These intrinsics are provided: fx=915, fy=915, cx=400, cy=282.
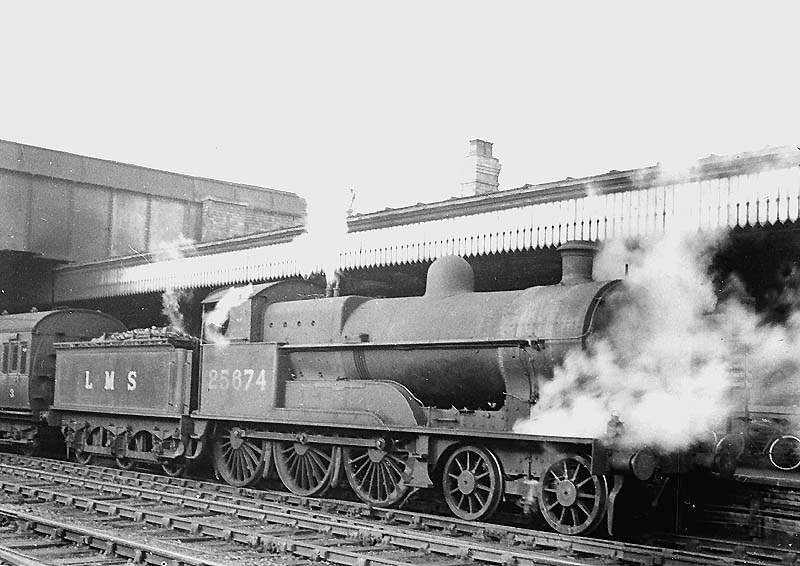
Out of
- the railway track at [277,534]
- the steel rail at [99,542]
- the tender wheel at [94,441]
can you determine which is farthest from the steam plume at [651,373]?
the tender wheel at [94,441]

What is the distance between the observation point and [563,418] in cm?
873

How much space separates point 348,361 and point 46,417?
7.57m

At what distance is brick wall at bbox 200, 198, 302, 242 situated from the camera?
2502 centimetres

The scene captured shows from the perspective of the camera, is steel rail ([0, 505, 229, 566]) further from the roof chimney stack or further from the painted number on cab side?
the roof chimney stack

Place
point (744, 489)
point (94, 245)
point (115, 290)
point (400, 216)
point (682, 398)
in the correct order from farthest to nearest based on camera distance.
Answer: point (94, 245) < point (115, 290) < point (400, 216) < point (744, 489) < point (682, 398)

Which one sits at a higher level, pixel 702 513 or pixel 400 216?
pixel 400 216

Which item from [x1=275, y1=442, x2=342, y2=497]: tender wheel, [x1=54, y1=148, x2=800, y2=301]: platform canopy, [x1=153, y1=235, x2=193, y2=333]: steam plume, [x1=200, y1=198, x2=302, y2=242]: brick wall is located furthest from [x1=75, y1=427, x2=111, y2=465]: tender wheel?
[x1=200, y1=198, x2=302, y2=242]: brick wall

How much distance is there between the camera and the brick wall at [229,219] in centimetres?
2502

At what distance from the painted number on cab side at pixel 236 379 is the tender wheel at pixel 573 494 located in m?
4.19

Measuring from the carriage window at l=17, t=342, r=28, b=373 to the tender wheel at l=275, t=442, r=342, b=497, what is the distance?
7206mm

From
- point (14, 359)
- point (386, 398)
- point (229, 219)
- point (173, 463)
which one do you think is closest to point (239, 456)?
point (173, 463)

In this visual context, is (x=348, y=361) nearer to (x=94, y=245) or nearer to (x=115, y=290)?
(x=115, y=290)

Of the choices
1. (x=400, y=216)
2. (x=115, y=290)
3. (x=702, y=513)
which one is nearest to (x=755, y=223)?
(x=702, y=513)

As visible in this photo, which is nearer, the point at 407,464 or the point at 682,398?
the point at 682,398
